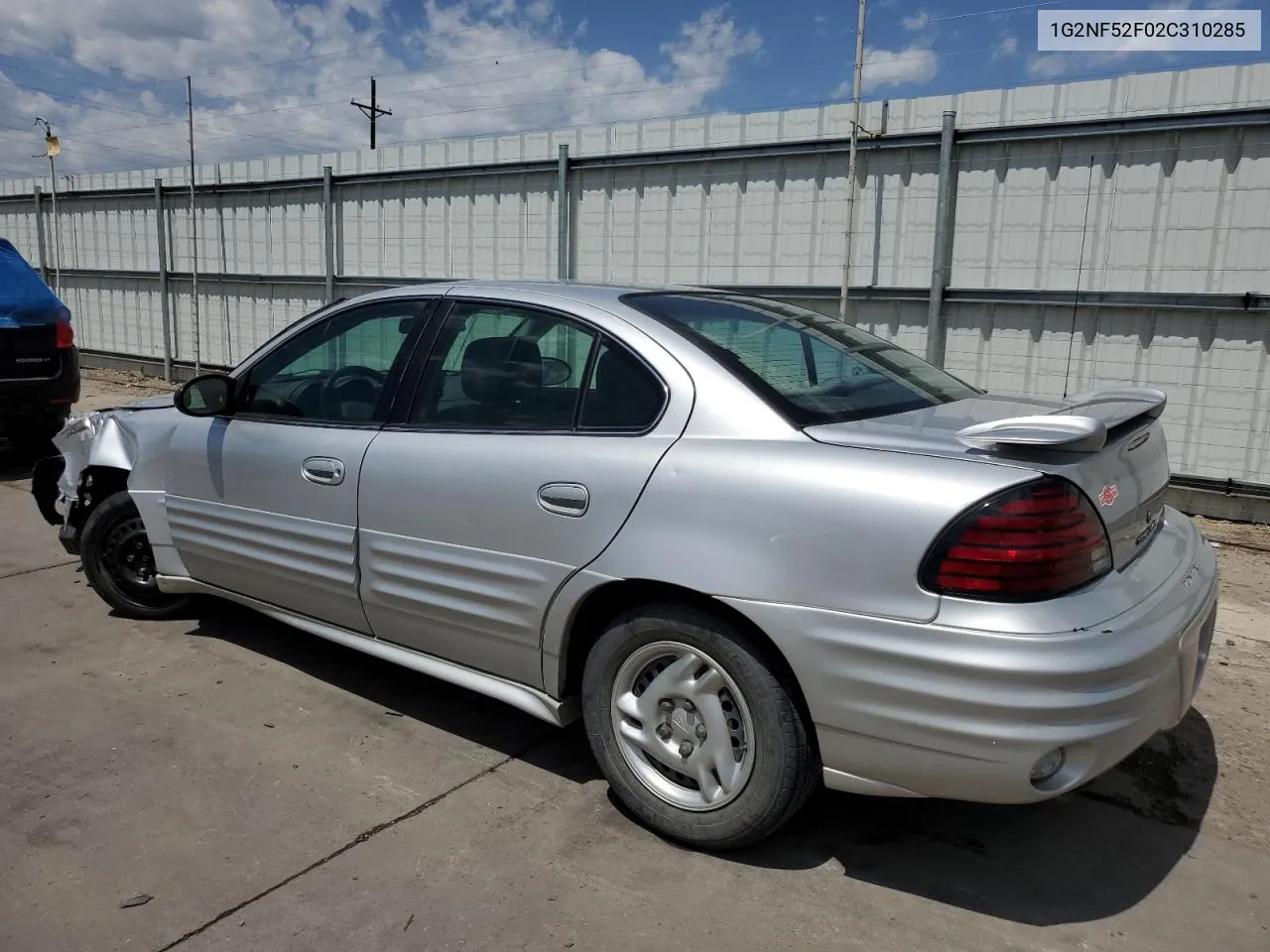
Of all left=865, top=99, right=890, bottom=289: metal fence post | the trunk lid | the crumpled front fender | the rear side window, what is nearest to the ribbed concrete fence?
left=865, top=99, right=890, bottom=289: metal fence post

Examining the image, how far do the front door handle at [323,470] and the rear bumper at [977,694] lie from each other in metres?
1.66

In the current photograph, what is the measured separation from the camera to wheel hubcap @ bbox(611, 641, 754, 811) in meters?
2.76

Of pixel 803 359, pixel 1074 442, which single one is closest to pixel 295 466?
pixel 803 359

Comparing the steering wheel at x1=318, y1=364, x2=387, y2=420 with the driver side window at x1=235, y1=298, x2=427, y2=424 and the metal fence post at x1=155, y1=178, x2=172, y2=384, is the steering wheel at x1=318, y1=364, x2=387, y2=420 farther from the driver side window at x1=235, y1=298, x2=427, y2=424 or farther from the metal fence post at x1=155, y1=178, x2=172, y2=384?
the metal fence post at x1=155, y1=178, x2=172, y2=384

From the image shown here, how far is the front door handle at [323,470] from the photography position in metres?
3.55

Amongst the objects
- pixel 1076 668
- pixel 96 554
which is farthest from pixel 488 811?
pixel 96 554

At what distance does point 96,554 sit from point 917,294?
5812mm

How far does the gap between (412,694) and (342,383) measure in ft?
4.17

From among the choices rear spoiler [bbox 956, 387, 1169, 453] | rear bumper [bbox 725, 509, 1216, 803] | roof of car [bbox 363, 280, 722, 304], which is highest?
roof of car [bbox 363, 280, 722, 304]

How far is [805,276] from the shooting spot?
812 centimetres

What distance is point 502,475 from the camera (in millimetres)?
3100

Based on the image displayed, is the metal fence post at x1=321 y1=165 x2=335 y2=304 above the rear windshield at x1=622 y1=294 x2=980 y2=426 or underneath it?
above

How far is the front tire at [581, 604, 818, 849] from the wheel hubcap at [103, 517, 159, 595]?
8.87ft

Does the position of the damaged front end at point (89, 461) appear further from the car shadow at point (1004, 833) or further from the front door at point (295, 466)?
the car shadow at point (1004, 833)
